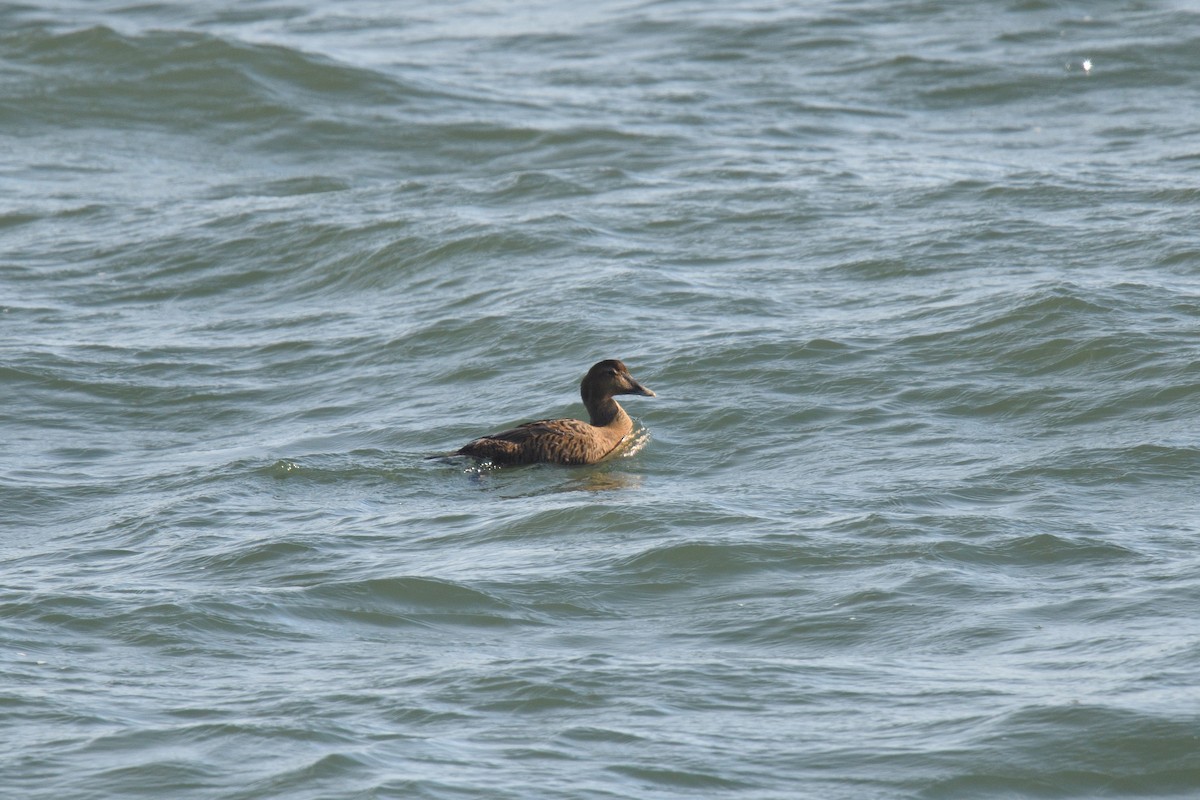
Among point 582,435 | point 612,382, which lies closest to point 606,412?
point 612,382

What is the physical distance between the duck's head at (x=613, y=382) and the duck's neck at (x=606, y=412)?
0.12 feet

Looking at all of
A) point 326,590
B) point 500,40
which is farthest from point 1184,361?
point 500,40

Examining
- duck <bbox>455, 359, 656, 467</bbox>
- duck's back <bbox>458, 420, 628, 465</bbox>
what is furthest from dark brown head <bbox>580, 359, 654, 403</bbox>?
duck's back <bbox>458, 420, 628, 465</bbox>

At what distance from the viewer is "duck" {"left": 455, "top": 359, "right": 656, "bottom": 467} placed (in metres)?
10.7

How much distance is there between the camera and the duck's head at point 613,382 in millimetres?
11328

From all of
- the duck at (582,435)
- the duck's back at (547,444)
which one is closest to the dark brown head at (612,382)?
the duck at (582,435)

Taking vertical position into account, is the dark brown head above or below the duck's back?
above

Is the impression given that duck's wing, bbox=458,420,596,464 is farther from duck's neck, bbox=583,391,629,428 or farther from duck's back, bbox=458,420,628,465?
duck's neck, bbox=583,391,629,428

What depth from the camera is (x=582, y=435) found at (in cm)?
1099

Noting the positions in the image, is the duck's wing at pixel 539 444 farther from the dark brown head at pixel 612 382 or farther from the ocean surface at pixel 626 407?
the dark brown head at pixel 612 382

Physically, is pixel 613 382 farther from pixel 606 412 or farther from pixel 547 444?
pixel 547 444

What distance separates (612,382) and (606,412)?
182 mm

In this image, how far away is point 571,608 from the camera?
8484 millimetres

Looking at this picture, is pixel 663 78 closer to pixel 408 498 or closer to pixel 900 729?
pixel 408 498
